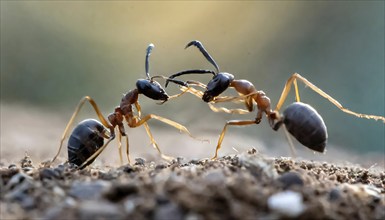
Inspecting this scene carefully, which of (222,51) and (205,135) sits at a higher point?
(222,51)

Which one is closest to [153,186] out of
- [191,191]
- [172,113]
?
[191,191]

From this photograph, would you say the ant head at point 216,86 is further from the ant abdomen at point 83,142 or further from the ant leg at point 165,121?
the ant abdomen at point 83,142

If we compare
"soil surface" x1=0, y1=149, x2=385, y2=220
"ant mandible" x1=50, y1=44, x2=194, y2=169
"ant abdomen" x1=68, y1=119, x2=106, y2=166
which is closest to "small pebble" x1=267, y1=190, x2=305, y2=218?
"soil surface" x1=0, y1=149, x2=385, y2=220

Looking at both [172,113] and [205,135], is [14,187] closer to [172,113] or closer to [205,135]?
[205,135]

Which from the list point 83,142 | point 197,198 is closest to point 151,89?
point 83,142

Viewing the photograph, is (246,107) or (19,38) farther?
(19,38)

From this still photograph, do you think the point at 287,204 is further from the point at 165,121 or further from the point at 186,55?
the point at 186,55

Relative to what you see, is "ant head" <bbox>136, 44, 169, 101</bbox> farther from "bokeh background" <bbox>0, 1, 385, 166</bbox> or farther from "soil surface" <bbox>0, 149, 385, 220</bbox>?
"bokeh background" <bbox>0, 1, 385, 166</bbox>
